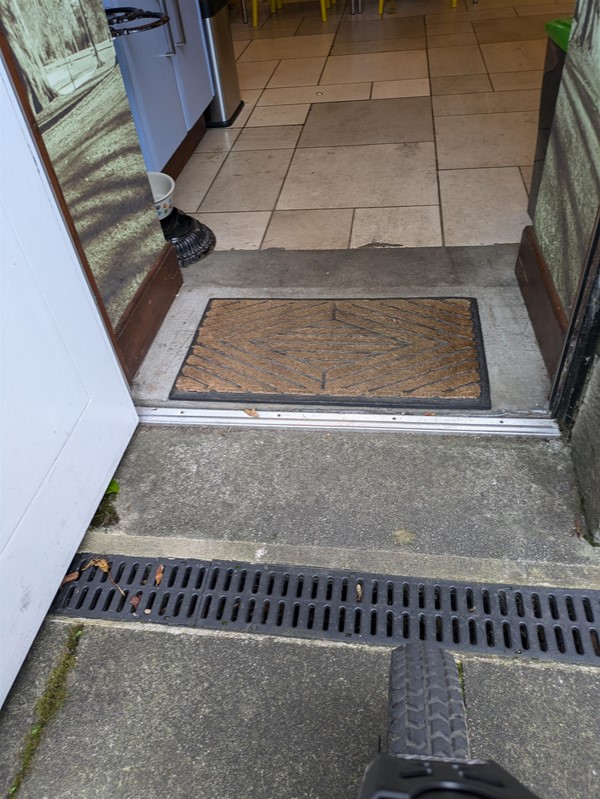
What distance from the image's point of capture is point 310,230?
2865 mm

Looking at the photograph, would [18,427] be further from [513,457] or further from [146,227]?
[513,457]

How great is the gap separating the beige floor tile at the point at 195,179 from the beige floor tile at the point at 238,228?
0.19 m

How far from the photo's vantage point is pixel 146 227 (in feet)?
7.24

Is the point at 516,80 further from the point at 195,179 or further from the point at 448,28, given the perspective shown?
the point at 195,179

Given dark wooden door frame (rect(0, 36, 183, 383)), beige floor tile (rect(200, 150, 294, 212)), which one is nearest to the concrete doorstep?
dark wooden door frame (rect(0, 36, 183, 383))

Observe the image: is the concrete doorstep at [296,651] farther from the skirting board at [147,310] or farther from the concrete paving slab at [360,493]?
the skirting board at [147,310]

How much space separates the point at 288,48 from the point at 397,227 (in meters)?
3.54

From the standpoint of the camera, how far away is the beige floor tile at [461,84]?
4109 mm

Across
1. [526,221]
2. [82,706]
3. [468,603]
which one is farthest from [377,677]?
[526,221]

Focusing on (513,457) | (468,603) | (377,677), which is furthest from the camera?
(513,457)

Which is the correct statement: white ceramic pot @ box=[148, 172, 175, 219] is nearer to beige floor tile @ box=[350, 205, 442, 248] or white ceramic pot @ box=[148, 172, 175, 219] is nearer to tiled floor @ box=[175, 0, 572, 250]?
tiled floor @ box=[175, 0, 572, 250]

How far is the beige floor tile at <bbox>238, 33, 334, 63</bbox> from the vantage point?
5184mm

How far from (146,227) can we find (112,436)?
2.86 feet

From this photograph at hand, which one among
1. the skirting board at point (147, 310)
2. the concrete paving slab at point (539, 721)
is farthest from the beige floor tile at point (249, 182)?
the concrete paving slab at point (539, 721)
